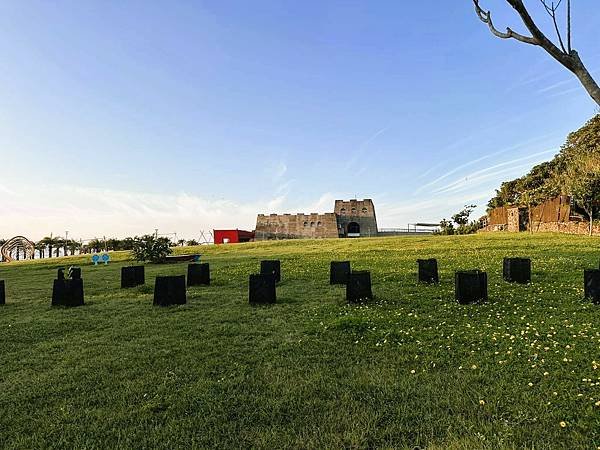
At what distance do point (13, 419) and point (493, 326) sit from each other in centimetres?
573

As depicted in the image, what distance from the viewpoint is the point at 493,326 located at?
225 inches

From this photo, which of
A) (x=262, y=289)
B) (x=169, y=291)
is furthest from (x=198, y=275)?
(x=262, y=289)

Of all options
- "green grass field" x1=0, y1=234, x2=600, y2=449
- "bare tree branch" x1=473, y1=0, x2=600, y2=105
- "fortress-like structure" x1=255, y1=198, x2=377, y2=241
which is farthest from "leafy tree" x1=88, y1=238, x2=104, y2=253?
"bare tree branch" x1=473, y1=0, x2=600, y2=105

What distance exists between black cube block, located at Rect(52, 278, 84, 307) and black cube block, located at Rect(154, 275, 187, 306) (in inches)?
75.7

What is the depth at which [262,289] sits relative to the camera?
27.1 feet

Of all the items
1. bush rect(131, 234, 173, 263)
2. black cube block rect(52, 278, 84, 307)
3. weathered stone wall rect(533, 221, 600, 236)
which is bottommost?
black cube block rect(52, 278, 84, 307)

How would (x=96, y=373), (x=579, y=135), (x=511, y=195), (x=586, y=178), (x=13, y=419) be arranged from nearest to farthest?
(x=13, y=419), (x=96, y=373), (x=586, y=178), (x=579, y=135), (x=511, y=195)

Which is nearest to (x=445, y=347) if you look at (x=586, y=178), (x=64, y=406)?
(x=64, y=406)

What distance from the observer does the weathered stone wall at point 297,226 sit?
62375 millimetres

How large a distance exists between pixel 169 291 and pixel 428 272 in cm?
618

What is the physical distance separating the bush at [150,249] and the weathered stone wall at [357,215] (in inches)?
1727

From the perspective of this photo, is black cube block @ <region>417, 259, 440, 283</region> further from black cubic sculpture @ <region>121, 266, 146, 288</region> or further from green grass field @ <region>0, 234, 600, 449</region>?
black cubic sculpture @ <region>121, 266, 146, 288</region>

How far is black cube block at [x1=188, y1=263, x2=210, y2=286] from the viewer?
1171 centimetres

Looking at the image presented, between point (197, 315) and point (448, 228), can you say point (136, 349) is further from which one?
point (448, 228)
